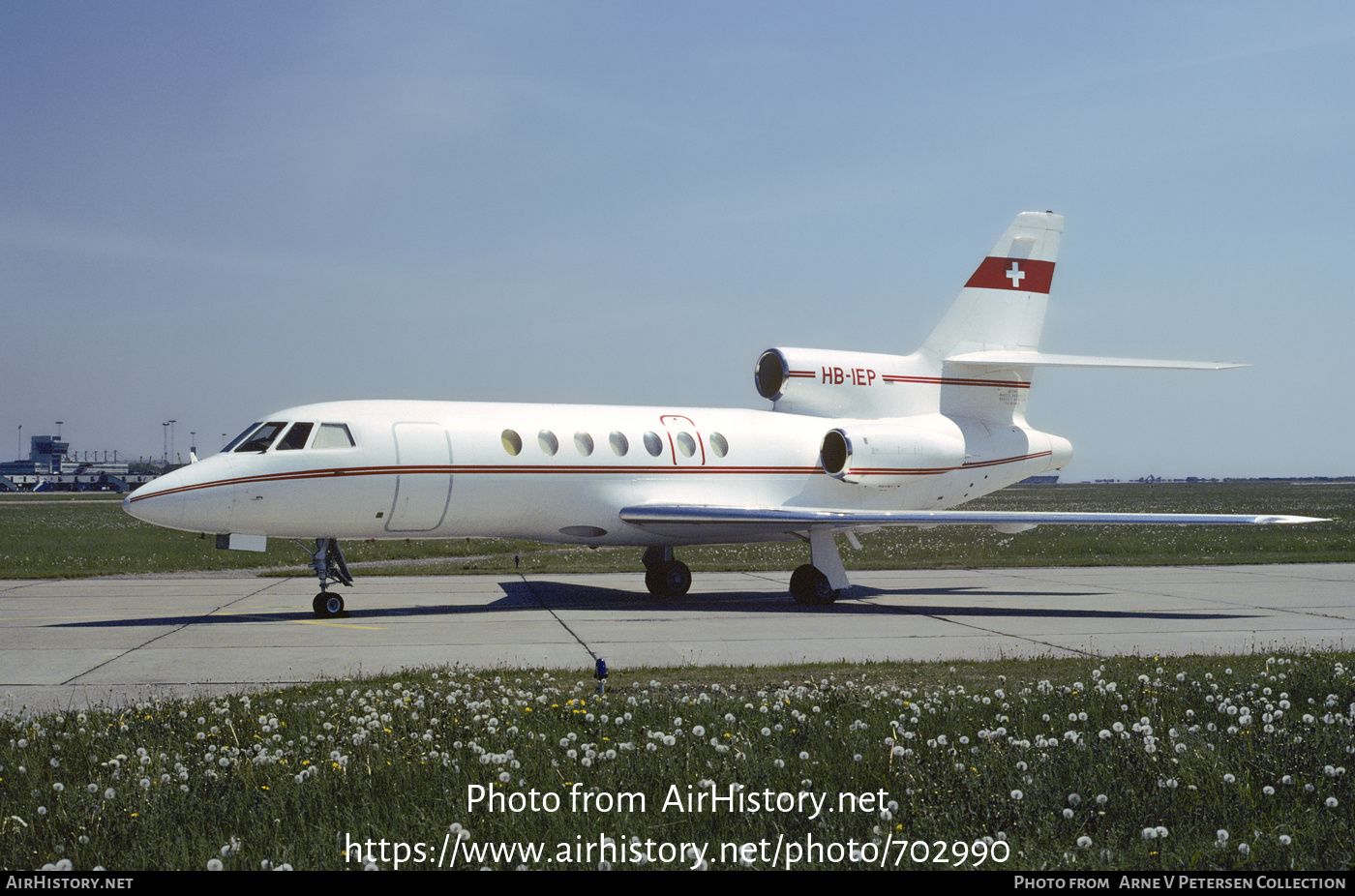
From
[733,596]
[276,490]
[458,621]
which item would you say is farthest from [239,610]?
[733,596]

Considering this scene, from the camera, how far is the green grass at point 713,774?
204 inches

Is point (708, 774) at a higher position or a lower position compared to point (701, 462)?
lower

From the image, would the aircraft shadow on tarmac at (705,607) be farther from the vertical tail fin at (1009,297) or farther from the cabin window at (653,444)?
the vertical tail fin at (1009,297)

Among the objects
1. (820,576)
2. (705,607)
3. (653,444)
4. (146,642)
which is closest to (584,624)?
(705,607)

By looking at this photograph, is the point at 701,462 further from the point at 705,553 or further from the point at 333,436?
the point at 705,553

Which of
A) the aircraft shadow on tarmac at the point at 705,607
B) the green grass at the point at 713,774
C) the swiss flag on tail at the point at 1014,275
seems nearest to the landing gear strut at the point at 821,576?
the aircraft shadow on tarmac at the point at 705,607

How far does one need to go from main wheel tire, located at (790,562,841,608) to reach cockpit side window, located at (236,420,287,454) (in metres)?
8.47

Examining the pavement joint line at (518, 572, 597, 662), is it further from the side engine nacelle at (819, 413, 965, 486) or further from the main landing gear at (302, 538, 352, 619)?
the side engine nacelle at (819, 413, 965, 486)

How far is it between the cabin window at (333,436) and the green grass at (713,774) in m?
7.46

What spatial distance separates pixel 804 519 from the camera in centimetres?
1759

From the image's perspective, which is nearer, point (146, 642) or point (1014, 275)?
point (146, 642)

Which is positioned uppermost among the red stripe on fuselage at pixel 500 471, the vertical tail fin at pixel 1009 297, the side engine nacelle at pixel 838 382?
the vertical tail fin at pixel 1009 297

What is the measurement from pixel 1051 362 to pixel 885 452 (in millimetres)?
3536

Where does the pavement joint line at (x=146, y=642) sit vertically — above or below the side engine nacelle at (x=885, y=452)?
below
